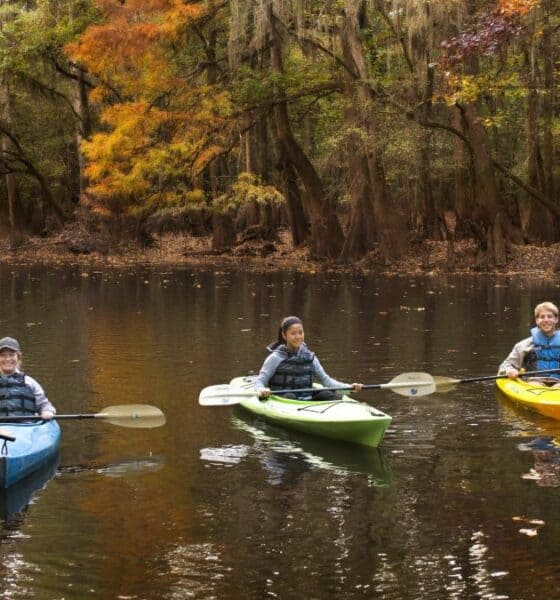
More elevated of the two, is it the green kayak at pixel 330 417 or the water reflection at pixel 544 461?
the green kayak at pixel 330 417

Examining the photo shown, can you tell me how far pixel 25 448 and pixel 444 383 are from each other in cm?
500

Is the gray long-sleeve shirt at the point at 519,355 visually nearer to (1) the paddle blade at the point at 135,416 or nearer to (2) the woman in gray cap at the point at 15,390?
(1) the paddle blade at the point at 135,416

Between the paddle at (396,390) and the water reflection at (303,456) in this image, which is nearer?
the water reflection at (303,456)

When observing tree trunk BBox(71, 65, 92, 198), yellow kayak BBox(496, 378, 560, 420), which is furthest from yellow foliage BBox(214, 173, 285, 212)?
yellow kayak BBox(496, 378, 560, 420)

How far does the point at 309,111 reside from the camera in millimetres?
34281

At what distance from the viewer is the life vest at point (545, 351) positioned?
11547mm

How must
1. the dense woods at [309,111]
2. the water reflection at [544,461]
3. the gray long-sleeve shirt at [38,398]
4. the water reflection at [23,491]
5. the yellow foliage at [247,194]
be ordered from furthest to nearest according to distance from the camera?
the yellow foliage at [247,194], the dense woods at [309,111], the gray long-sleeve shirt at [38,398], the water reflection at [544,461], the water reflection at [23,491]

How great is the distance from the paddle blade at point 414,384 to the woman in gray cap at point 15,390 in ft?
11.7

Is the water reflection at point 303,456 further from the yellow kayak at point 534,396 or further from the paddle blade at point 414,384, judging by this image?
the yellow kayak at point 534,396

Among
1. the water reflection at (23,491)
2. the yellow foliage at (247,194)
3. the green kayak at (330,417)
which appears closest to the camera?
the water reflection at (23,491)

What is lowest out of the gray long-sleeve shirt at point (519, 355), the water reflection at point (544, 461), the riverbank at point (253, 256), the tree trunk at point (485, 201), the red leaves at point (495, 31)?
the water reflection at point (544, 461)

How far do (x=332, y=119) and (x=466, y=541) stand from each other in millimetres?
30094

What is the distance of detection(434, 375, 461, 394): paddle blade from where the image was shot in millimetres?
11508

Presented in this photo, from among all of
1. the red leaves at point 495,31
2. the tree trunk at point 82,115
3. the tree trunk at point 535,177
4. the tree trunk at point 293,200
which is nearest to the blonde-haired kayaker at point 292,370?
the red leaves at point 495,31
